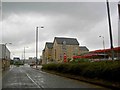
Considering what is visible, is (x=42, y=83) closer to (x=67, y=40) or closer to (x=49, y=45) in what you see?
(x=67, y=40)

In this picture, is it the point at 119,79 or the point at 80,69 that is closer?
the point at 119,79

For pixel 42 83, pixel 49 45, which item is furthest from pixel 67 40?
pixel 42 83

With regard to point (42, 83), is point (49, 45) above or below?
above

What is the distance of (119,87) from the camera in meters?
15.7

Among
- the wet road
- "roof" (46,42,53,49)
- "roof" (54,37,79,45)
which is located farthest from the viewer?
"roof" (46,42,53,49)

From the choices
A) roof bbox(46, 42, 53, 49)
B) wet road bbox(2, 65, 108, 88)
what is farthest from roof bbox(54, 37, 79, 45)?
wet road bbox(2, 65, 108, 88)

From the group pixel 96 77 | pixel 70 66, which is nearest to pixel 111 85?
pixel 96 77

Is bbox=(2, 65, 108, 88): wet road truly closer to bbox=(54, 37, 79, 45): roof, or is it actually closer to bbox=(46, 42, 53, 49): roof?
bbox=(54, 37, 79, 45): roof

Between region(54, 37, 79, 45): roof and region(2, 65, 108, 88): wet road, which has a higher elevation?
region(54, 37, 79, 45): roof

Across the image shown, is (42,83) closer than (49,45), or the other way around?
(42,83)

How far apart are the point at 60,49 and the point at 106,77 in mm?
119888

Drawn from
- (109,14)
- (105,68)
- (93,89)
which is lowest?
(93,89)

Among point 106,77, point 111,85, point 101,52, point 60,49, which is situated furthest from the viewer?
point 60,49

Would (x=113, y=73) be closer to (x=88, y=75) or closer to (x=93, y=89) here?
(x=93, y=89)
